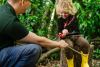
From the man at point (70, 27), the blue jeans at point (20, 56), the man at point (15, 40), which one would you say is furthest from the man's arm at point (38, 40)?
the man at point (70, 27)

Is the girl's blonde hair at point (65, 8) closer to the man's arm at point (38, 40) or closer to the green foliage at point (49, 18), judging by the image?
the man's arm at point (38, 40)

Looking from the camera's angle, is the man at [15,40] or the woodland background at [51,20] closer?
the man at [15,40]

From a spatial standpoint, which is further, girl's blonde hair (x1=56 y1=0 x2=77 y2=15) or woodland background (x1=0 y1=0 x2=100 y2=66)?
woodland background (x1=0 y1=0 x2=100 y2=66)

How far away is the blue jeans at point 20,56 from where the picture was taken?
5.00 m

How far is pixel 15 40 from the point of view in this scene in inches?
201

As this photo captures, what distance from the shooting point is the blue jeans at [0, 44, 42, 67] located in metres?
5.00

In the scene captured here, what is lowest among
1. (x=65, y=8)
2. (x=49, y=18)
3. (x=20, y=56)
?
(x=49, y=18)

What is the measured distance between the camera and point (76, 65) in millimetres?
7258

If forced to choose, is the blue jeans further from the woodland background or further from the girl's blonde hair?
the woodland background

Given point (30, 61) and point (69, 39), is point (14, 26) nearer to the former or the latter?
point (30, 61)

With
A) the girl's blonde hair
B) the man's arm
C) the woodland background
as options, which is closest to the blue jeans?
the man's arm

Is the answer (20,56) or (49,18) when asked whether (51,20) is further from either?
(20,56)

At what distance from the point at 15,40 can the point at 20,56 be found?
245 mm

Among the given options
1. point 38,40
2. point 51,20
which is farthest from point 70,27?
point 51,20
